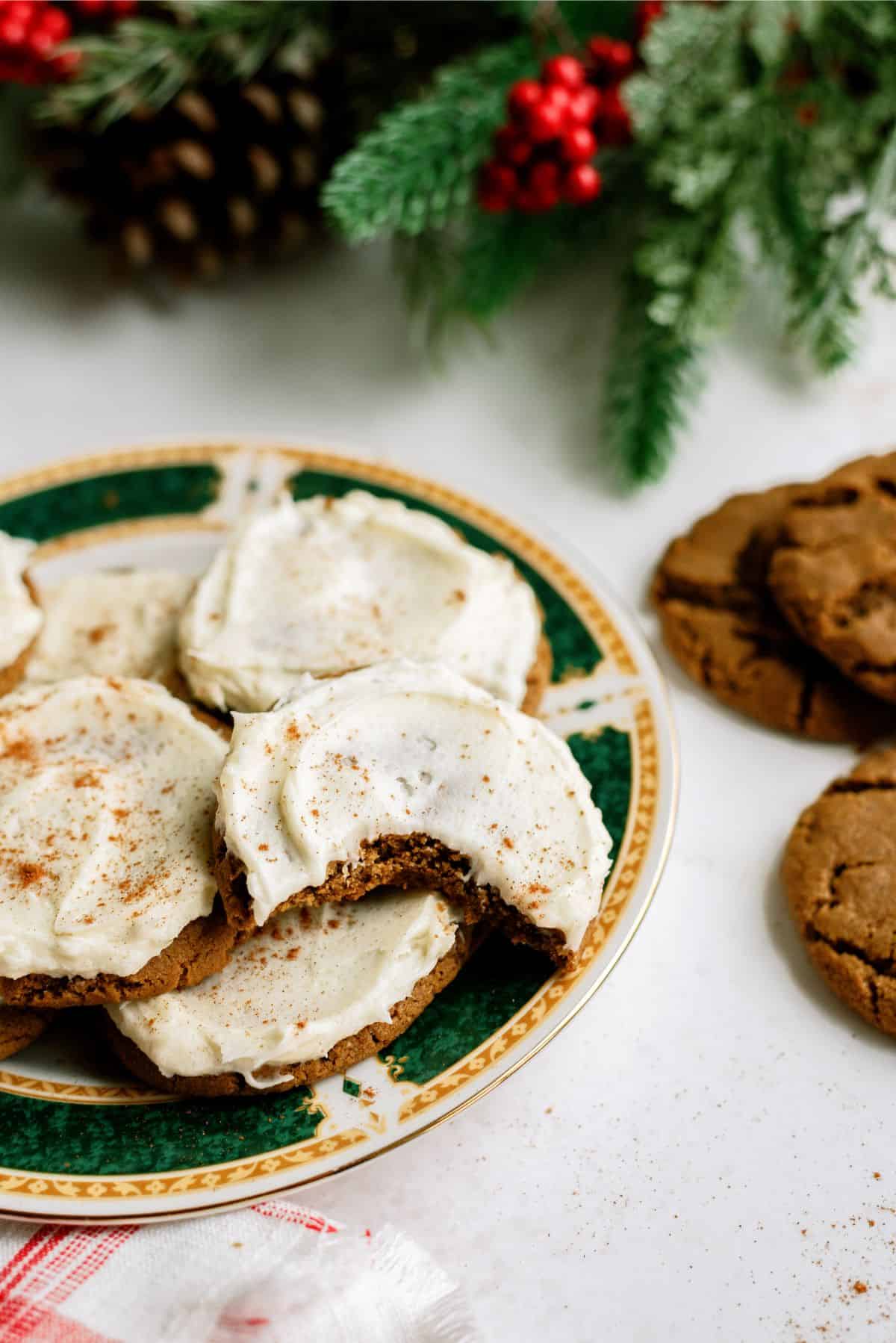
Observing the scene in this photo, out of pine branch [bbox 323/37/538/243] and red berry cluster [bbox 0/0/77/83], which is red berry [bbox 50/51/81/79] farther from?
pine branch [bbox 323/37/538/243]

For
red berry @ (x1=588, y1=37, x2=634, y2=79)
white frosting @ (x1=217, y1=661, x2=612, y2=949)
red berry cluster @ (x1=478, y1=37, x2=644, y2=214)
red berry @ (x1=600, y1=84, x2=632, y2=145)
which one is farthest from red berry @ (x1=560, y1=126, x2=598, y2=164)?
white frosting @ (x1=217, y1=661, x2=612, y2=949)

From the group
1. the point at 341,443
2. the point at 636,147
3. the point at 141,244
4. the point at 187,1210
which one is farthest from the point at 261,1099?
the point at 636,147

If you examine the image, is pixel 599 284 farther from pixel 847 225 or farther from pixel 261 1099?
pixel 261 1099

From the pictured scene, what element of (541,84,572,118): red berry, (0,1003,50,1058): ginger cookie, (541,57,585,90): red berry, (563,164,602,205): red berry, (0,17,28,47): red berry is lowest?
(0,1003,50,1058): ginger cookie

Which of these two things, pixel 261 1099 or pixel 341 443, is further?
pixel 341 443

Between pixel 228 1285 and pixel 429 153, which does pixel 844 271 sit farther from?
pixel 228 1285

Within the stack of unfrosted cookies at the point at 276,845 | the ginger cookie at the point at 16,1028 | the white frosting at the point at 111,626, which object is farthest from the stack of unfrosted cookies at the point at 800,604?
the ginger cookie at the point at 16,1028
